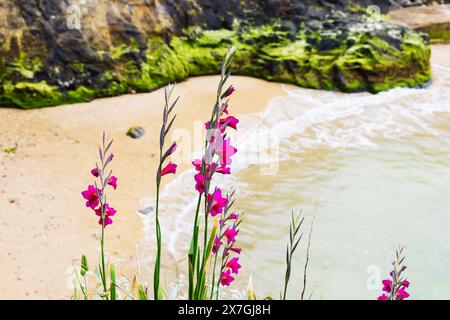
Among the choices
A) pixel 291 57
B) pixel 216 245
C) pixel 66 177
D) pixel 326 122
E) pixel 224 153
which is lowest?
pixel 66 177

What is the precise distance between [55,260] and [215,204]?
4028mm

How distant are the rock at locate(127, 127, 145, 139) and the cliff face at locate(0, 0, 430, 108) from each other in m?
1.68

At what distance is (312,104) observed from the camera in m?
10.5

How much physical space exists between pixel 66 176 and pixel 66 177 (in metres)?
0.03

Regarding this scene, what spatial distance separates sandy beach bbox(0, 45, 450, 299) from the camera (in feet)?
16.6

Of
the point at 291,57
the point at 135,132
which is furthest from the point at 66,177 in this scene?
the point at 291,57

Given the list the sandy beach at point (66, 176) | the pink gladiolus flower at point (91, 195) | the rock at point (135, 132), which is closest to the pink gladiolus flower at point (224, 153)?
the pink gladiolus flower at point (91, 195)

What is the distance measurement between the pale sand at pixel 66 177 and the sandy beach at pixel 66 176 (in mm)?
10

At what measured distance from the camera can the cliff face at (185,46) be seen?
29.8 feet

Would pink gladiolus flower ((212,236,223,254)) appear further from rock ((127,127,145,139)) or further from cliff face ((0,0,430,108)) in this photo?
cliff face ((0,0,430,108))

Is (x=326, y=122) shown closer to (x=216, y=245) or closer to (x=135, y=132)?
(x=135, y=132)

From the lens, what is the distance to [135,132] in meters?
8.08

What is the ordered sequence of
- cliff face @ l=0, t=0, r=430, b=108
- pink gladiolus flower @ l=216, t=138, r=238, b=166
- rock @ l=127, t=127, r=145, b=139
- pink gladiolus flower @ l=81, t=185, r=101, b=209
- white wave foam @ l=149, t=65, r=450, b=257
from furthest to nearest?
cliff face @ l=0, t=0, r=430, b=108, rock @ l=127, t=127, r=145, b=139, white wave foam @ l=149, t=65, r=450, b=257, pink gladiolus flower @ l=81, t=185, r=101, b=209, pink gladiolus flower @ l=216, t=138, r=238, b=166

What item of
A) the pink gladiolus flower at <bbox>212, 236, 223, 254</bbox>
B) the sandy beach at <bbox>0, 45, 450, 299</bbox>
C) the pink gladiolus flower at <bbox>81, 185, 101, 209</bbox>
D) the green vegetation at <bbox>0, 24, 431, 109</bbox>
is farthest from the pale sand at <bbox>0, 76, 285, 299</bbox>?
the pink gladiolus flower at <bbox>212, 236, 223, 254</bbox>
